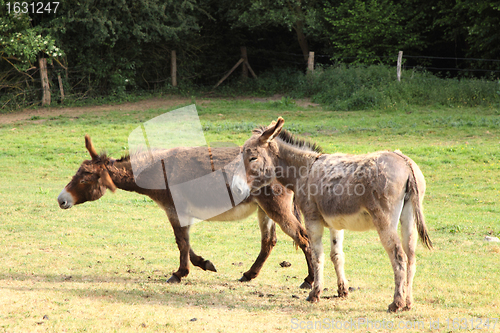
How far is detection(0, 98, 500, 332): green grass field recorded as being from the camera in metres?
4.69

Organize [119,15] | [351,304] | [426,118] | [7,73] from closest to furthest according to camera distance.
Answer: [351,304] < [426,118] < [7,73] < [119,15]

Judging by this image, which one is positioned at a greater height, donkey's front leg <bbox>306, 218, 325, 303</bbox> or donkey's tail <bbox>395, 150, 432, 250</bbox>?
donkey's tail <bbox>395, 150, 432, 250</bbox>

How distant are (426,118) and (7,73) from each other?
56.6 feet

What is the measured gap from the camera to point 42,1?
68.7 ft

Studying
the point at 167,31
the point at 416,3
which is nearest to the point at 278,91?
the point at 167,31

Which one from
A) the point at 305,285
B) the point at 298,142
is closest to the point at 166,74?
the point at 298,142

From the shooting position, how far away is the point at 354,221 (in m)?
5.09

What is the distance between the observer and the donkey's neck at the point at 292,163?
5810 millimetres

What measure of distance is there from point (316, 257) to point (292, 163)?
3.92 feet

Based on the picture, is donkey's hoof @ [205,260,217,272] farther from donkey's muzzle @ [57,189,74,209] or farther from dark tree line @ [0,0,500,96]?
dark tree line @ [0,0,500,96]

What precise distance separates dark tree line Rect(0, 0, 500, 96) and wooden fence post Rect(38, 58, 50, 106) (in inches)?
14.3

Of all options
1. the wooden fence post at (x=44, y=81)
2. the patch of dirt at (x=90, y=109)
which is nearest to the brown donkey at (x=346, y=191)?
the patch of dirt at (x=90, y=109)

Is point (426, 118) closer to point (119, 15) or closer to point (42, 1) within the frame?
point (119, 15)

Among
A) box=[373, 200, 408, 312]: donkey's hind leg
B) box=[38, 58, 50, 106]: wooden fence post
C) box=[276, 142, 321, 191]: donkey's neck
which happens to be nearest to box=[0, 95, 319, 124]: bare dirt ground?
box=[38, 58, 50, 106]: wooden fence post
